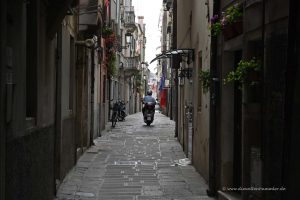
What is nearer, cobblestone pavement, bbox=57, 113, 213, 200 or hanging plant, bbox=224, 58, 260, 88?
hanging plant, bbox=224, 58, 260, 88

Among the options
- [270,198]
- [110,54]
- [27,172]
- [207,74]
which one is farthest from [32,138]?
[110,54]

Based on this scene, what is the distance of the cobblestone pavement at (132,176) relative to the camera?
941 cm

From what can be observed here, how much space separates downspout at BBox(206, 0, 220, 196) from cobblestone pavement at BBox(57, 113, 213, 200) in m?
0.34

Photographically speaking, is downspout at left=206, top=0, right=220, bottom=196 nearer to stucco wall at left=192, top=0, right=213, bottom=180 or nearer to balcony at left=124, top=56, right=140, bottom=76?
stucco wall at left=192, top=0, right=213, bottom=180

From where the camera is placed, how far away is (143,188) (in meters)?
9.93

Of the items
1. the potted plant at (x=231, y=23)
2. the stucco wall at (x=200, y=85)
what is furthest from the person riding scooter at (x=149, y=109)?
the potted plant at (x=231, y=23)

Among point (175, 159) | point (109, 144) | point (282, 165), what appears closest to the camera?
point (282, 165)

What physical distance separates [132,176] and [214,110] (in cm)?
272

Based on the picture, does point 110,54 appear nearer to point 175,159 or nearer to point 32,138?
point 175,159

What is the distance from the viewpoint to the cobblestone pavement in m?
9.41

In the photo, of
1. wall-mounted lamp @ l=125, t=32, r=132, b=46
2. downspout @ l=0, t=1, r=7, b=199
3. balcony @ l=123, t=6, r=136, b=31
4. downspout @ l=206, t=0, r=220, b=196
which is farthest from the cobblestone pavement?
balcony @ l=123, t=6, r=136, b=31

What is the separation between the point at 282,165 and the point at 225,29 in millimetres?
3181

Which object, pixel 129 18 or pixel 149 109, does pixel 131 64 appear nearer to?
pixel 129 18

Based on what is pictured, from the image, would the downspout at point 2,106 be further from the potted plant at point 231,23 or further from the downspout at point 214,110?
the downspout at point 214,110
